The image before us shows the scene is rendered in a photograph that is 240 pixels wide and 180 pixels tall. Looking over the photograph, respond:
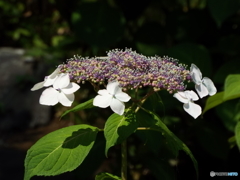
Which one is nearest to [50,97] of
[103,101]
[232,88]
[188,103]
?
[103,101]

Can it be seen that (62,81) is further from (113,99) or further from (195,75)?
(195,75)

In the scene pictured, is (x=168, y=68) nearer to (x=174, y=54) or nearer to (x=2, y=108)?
→ (x=174, y=54)

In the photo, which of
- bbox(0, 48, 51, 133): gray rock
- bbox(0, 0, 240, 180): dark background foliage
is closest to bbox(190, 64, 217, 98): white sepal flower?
bbox(0, 0, 240, 180): dark background foliage

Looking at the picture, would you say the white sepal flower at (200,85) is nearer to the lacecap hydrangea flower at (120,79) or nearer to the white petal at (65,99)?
the lacecap hydrangea flower at (120,79)

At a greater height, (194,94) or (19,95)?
(19,95)

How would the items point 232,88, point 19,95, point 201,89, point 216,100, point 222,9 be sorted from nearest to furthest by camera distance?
1. point 201,89
2. point 232,88
3. point 216,100
4. point 222,9
5. point 19,95

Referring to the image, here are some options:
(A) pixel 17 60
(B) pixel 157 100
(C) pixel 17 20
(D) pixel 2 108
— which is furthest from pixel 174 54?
(C) pixel 17 20
